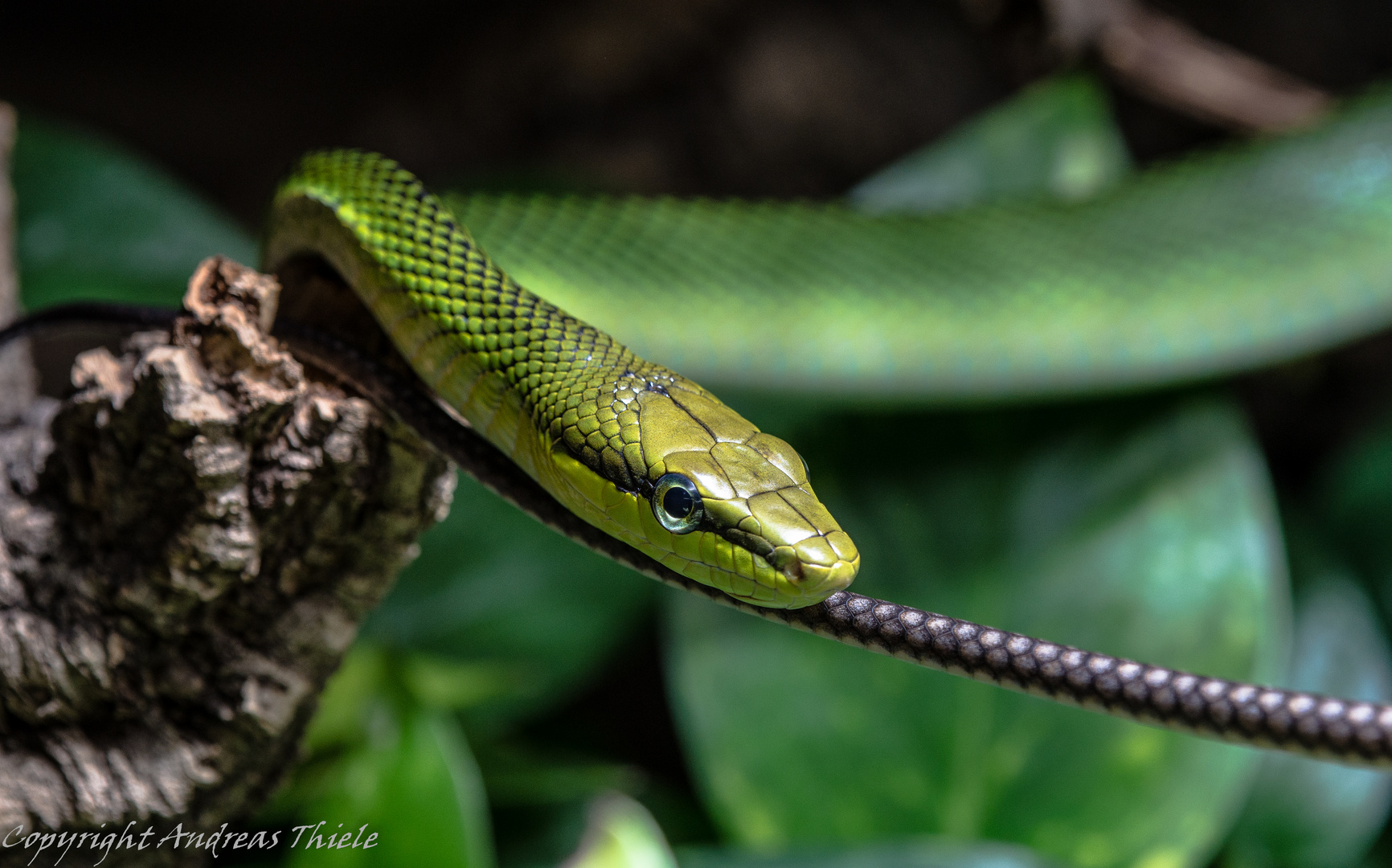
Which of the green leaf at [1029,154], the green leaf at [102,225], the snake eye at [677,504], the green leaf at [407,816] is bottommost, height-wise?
the green leaf at [407,816]

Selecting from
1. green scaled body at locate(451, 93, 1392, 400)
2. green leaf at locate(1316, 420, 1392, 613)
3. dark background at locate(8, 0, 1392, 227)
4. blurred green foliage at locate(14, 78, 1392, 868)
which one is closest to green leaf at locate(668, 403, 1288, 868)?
blurred green foliage at locate(14, 78, 1392, 868)

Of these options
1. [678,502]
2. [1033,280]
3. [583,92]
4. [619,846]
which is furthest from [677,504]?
[583,92]

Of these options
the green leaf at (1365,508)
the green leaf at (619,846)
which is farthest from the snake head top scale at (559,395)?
the green leaf at (1365,508)

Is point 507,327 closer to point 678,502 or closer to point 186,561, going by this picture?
point 678,502

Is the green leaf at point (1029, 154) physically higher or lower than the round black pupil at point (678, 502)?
higher

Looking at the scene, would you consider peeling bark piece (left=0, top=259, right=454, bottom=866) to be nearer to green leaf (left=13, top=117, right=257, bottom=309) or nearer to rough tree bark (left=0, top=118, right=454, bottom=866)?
rough tree bark (left=0, top=118, right=454, bottom=866)

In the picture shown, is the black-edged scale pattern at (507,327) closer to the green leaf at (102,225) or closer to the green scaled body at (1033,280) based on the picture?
the green scaled body at (1033,280)

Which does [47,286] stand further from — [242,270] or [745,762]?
[745,762]
